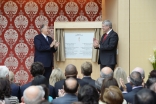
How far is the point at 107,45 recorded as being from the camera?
924cm

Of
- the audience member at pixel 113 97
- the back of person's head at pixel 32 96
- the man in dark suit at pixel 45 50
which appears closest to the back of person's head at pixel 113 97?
the audience member at pixel 113 97

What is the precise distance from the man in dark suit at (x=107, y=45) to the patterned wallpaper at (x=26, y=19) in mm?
2226

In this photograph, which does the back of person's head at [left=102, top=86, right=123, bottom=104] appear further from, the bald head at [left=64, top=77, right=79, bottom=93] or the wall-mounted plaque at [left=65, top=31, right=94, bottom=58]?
the wall-mounted plaque at [left=65, top=31, right=94, bottom=58]

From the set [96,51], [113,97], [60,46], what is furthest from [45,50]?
[113,97]

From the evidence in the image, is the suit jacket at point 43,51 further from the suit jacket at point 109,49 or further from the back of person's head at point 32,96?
the back of person's head at point 32,96

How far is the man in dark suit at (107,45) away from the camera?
924cm

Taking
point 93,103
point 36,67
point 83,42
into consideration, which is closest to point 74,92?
point 93,103

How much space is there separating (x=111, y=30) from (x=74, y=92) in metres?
4.54

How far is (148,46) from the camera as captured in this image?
962cm

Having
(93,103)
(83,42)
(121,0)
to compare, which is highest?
(121,0)

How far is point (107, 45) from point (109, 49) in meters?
0.10

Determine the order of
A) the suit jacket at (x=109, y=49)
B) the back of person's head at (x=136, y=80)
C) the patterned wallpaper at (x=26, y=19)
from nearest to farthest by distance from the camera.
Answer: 1. the back of person's head at (x=136, y=80)
2. the suit jacket at (x=109, y=49)
3. the patterned wallpaper at (x=26, y=19)

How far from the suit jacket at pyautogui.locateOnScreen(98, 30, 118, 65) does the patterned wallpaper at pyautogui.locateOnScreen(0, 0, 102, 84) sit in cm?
233

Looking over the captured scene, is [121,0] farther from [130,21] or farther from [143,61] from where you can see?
[143,61]
